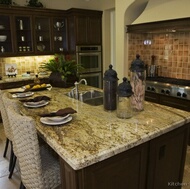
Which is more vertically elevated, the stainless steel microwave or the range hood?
the range hood

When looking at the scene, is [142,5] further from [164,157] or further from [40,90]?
[164,157]

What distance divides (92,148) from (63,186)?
15.4 inches

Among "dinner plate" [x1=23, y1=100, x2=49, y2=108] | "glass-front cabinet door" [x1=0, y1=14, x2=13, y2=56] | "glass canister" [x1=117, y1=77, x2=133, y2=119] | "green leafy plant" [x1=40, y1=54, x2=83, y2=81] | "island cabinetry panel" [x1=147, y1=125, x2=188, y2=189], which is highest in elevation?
"glass-front cabinet door" [x1=0, y1=14, x2=13, y2=56]

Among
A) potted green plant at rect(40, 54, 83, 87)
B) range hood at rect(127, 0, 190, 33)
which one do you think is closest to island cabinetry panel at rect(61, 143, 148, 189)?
potted green plant at rect(40, 54, 83, 87)

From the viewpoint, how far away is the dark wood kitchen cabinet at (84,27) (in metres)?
4.96

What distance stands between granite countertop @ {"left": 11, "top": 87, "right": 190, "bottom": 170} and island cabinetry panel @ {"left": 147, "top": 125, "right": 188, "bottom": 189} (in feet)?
0.37

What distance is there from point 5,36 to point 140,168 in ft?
13.9

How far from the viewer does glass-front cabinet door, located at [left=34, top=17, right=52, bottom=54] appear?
4.90 metres

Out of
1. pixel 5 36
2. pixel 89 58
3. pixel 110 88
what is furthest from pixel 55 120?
pixel 89 58

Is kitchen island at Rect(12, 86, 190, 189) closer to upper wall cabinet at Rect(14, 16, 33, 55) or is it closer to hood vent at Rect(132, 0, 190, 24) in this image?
hood vent at Rect(132, 0, 190, 24)

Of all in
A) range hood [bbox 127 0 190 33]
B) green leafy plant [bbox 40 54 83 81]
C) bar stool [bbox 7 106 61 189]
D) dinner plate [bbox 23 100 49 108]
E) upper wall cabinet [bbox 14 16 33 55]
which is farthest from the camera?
upper wall cabinet [bbox 14 16 33 55]

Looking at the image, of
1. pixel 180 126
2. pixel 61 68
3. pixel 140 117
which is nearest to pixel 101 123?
pixel 140 117

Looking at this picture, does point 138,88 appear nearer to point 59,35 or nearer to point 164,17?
point 164,17

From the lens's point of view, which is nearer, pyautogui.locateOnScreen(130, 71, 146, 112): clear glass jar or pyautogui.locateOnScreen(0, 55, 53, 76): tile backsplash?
pyautogui.locateOnScreen(130, 71, 146, 112): clear glass jar
